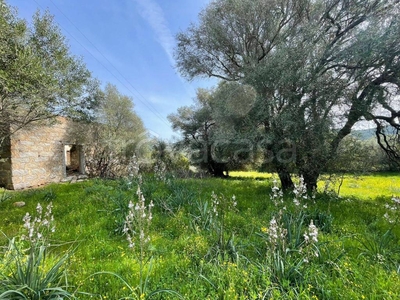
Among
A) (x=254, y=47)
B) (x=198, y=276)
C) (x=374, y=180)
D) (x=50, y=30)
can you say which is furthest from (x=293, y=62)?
(x=374, y=180)

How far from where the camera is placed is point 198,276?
84.9 inches

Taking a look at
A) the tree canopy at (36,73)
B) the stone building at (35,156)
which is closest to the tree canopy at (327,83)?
the tree canopy at (36,73)

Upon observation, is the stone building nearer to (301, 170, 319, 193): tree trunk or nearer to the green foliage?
the green foliage

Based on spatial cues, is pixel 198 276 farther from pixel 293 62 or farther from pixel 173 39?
pixel 173 39

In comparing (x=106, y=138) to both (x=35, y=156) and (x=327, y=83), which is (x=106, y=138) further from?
(x=327, y=83)

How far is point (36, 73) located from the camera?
6359 mm

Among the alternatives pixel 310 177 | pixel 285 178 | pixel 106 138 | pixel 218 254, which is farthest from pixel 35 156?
pixel 310 177

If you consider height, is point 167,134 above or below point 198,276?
above

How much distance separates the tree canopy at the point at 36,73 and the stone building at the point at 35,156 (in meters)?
0.96

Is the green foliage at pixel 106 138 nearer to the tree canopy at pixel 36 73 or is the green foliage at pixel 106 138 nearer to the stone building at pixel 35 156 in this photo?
the stone building at pixel 35 156

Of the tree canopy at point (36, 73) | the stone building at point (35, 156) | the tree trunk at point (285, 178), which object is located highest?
the tree canopy at point (36, 73)

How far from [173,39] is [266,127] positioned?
22.2 feet

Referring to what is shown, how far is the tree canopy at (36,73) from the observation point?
6062 mm

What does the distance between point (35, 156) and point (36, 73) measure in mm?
5882
